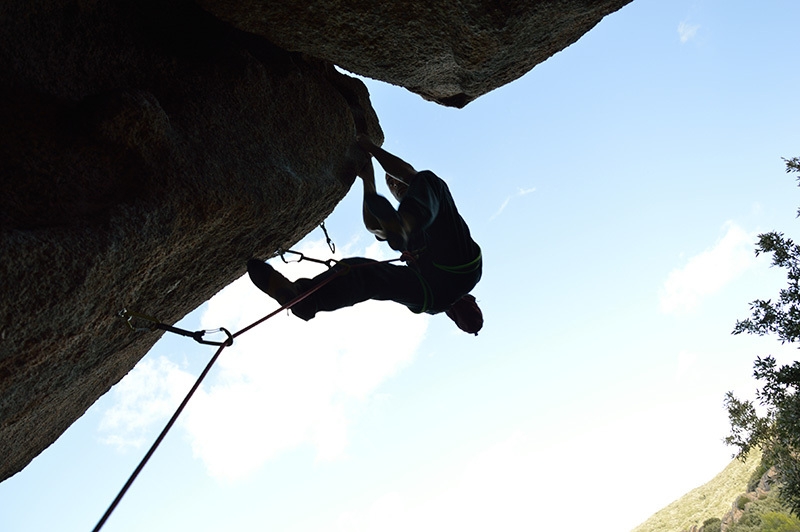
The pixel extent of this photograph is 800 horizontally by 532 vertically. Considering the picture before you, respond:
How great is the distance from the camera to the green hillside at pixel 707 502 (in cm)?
1720

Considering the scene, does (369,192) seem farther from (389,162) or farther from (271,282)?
(271,282)

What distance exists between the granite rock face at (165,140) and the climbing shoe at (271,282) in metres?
0.17

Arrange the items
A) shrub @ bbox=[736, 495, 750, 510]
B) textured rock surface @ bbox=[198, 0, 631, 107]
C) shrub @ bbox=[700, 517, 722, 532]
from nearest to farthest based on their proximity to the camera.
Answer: textured rock surface @ bbox=[198, 0, 631, 107] < shrub @ bbox=[736, 495, 750, 510] < shrub @ bbox=[700, 517, 722, 532]

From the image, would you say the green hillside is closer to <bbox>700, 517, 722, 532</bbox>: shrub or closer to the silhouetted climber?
<bbox>700, 517, 722, 532</bbox>: shrub

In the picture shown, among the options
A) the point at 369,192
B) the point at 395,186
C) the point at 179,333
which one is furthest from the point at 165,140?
the point at 395,186

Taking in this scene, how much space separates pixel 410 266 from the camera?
4.79 m

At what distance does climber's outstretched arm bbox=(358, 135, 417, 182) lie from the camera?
4.89 metres

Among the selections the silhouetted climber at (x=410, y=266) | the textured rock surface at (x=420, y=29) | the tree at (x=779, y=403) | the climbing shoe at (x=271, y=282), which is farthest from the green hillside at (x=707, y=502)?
the climbing shoe at (x=271, y=282)

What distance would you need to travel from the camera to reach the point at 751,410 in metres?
7.95

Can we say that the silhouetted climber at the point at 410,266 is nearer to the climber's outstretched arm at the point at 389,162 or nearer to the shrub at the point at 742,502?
the climber's outstretched arm at the point at 389,162

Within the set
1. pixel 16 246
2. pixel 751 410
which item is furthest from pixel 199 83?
pixel 751 410

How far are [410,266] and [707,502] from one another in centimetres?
1960

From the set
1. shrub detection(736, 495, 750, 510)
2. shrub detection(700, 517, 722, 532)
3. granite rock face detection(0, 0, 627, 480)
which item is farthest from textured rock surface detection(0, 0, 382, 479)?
shrub detection(700, 517, 722, 532)

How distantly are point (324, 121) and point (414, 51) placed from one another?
3.06ft
